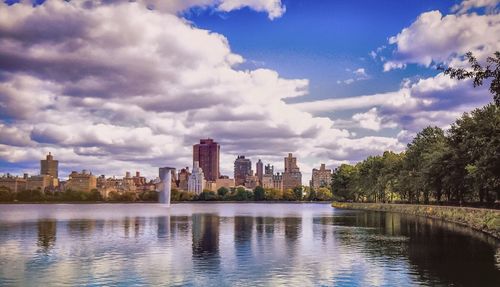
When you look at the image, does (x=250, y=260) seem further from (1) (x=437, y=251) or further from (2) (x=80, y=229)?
(2) (x=80, y=229)

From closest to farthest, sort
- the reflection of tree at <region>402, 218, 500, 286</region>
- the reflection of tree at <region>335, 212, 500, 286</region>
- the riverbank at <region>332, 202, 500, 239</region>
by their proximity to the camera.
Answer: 1. the reflection of tree at <region>402, 218, 500, 286</region>
2. the reflection of tree at <region>335, 212, 500, 286</region>
3. the riverbank at <region>332, 202, 500, 239</region>

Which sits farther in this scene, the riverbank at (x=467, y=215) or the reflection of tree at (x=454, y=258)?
the riverbank at (x=467, y=215)

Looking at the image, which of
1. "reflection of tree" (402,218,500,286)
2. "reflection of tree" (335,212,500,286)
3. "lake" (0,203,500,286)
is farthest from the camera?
"reflection of tree" (335,212,500,286)

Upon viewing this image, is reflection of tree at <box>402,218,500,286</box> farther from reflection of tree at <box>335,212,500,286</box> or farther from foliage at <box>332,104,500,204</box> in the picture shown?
foliage at <box>332,104,500,204</box>

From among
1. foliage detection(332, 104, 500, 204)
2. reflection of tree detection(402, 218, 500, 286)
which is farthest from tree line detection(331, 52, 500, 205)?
reflection of tree detection(402, 218, 500, 286)

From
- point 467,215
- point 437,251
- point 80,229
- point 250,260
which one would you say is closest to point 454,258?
point 437,251

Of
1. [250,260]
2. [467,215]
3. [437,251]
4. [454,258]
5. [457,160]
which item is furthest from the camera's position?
[457,160]

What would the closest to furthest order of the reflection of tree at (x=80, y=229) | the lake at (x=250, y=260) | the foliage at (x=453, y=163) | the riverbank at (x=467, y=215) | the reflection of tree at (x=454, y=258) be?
the lake at (x=250, y=260)
the reflection of tree at (x=454, y=258)
the riverbank at (x=467, y=215)
the reflection of tree at (x=80, y=229)
the foliage at (x=453, y=163)

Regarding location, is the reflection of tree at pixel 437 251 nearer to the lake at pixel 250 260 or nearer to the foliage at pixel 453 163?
the lake at pixel 250 260

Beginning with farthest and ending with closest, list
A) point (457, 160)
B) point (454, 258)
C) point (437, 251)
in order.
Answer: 1. point (457, 160)
2. point (437, 251)
3. point (454, 258)

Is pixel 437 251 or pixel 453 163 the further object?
pixel 453 163

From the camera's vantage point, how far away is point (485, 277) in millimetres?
35312

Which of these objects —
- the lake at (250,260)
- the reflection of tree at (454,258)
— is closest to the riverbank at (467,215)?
the lake at (250,260)

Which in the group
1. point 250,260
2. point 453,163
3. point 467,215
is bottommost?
point 250,260
